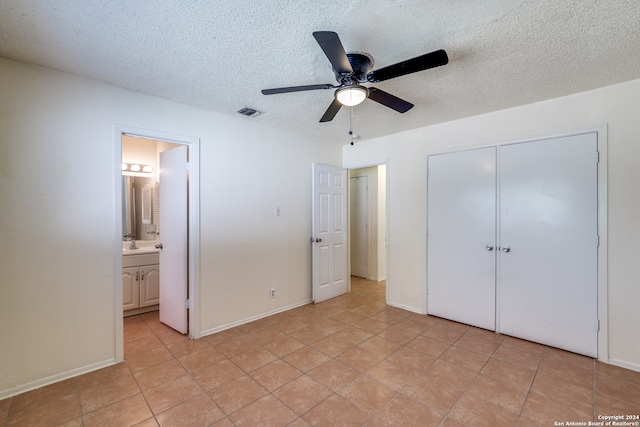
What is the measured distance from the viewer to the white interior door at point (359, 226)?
5.53 meters

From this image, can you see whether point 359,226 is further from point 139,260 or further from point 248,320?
point 139,260

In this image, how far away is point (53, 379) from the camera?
219cm

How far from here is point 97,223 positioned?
7.74ft

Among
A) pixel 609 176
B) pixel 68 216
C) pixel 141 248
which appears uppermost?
pixel 609 176

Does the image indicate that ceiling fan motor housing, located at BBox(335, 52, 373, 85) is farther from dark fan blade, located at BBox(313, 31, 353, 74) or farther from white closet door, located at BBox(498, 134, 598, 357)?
white closet door, located at BBox(498, 134, 598, 357)

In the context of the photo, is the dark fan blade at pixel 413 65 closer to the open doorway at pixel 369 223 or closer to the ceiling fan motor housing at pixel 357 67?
the ceiling fan motor housing at pixel 357 67

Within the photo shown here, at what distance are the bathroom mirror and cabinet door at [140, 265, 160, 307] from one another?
750 millimetres

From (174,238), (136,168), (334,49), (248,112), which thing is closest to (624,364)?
(334,49)

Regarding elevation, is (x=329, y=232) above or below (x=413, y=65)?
below

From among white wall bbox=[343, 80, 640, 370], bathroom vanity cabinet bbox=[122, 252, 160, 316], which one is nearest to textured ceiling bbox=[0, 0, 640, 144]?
white wall bbox=[343, 80, 640, 370]

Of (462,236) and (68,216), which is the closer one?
(68,216)

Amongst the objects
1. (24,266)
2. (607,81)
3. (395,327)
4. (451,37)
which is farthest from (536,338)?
(24,266)

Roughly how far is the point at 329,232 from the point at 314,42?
283 cm

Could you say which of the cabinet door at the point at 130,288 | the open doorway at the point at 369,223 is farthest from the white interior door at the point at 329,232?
the cabinet door at the point at 130,288
